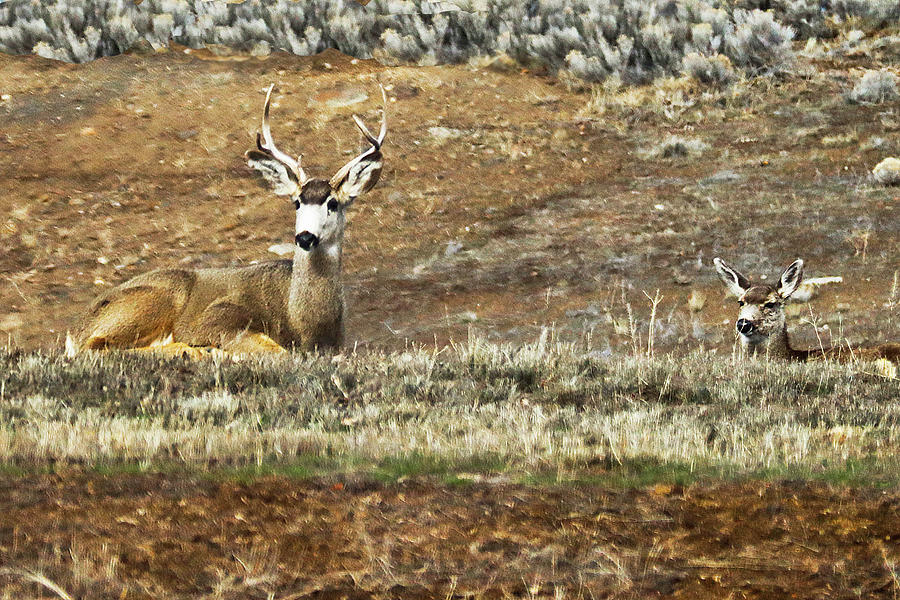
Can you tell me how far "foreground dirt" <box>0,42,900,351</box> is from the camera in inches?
680

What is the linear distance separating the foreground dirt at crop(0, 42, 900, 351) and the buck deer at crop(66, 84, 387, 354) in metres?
→ 2.85

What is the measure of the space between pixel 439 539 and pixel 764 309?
323 inches

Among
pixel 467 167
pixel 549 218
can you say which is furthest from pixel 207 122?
pixel 549 218

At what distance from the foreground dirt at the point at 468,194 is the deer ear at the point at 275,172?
8.93 feet

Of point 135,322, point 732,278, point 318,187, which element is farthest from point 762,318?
point 135,322

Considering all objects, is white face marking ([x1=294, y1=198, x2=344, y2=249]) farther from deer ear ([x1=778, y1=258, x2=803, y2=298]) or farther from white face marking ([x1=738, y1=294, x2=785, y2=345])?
deer ear ([x1=778, y1=258, x2=803, y2=298])

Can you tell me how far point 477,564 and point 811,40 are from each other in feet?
74.7

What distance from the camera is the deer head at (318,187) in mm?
12094

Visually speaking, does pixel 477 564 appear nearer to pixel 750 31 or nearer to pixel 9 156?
pixel 9 156

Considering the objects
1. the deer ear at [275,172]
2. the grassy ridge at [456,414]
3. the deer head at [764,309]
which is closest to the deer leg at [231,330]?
the grassy ridge at [456,414]

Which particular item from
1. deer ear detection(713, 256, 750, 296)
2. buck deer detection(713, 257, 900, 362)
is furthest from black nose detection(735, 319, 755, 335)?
deer ear detection(713, 256, 750, 296)

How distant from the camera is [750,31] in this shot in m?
25.9

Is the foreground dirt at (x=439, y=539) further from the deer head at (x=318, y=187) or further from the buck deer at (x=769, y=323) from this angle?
the buck deer at (x=769, y=323)

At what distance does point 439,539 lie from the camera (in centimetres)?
567
